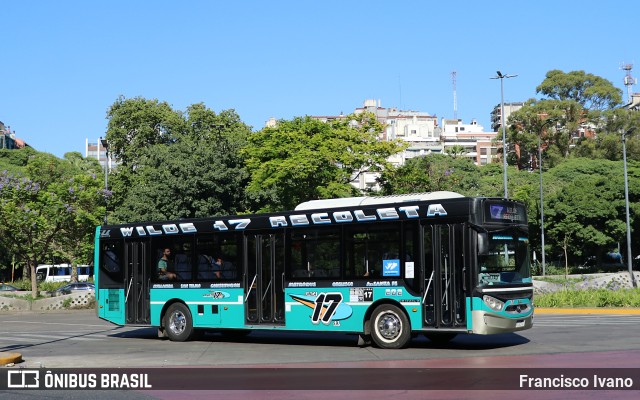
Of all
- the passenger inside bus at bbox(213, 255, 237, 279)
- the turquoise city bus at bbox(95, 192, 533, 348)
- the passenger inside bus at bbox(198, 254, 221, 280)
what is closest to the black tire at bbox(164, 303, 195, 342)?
the turquoise city bus at bbox(95, 192, 533, 348)

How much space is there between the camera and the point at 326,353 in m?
17.3

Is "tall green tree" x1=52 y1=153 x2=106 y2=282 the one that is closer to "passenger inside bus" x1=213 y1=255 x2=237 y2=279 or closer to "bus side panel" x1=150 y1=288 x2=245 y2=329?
"bus side panel" x1=150 y1=288 x2=245 y2=329

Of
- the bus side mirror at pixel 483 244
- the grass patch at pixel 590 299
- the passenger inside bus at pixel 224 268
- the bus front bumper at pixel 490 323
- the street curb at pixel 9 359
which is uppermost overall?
the bus side mirror at pixel 483 244

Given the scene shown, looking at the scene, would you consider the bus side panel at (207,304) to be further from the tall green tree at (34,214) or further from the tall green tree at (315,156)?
the tall green tree at (315,156)

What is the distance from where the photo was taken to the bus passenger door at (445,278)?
54.2 ft

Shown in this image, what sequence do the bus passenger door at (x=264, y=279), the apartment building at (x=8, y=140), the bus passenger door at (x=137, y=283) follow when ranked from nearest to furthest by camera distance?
1. the bus passenger door at (x=264, y=279)
2. the bus passenger door at (x=137, y=283)
3. the apartment building at (x=8, y=140)

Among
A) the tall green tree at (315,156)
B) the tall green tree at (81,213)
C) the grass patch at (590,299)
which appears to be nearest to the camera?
the grass patch at (590,299)

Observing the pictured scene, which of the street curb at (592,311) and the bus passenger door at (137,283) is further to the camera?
the street curb at (592,311)

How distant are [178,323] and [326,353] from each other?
17.5 ft

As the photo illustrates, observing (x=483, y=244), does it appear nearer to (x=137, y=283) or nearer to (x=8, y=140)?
(x=137, y=283)

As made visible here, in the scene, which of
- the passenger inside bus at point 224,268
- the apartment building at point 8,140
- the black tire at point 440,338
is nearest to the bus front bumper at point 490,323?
the black tire at point 440,338

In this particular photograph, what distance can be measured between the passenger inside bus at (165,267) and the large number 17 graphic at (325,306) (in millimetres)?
4536

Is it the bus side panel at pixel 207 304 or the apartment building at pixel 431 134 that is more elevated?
the apartment building at pixel 431 134

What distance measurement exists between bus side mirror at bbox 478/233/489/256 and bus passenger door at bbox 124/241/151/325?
9.32 metres
